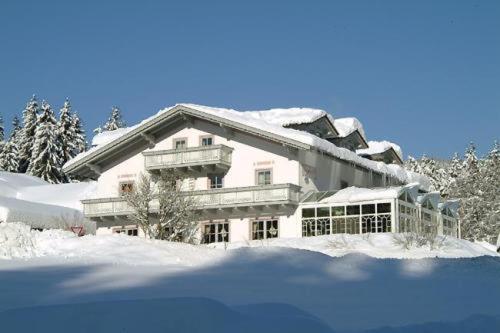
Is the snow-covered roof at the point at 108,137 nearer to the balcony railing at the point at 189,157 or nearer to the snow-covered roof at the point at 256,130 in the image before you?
the snow-covered roof at the point at 256,130

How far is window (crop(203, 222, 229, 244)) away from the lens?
4125 cm

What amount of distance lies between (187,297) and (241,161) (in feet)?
97.8

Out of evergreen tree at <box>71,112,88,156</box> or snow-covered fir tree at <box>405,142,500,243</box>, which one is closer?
snow-covered fir tree at <box>405,142,500,243</box>

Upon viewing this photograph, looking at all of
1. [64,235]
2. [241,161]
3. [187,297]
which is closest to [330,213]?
[241,161]

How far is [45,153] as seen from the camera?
7394cm

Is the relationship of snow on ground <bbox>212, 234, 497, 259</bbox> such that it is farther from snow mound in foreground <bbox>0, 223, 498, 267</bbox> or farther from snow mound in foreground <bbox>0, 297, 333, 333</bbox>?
snow mound in foreground <bbox>0, 297, 333, 333</bbox>

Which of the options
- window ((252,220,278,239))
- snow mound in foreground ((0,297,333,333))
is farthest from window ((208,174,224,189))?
snow mound in foreground ((0,297,333,333))

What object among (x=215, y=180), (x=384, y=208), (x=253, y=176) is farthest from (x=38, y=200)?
(x=384, y=208)

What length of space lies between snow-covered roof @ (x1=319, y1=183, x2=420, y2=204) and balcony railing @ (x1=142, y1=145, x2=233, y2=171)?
5863mm

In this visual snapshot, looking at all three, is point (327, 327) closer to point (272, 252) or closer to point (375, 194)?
point (272, 252)

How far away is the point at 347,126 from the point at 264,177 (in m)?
9.98

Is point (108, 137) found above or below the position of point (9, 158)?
below

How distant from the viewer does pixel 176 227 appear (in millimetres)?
36656

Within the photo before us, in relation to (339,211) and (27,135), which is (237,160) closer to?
(339,211)
